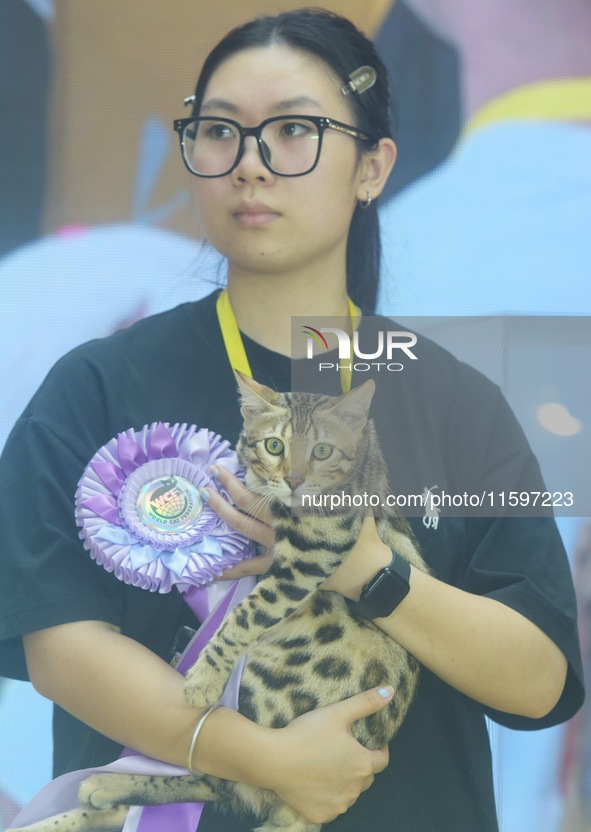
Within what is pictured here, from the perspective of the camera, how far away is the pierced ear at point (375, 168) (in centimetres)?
130

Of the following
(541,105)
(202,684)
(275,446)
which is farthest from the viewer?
(541,105)

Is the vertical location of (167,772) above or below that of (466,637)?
below

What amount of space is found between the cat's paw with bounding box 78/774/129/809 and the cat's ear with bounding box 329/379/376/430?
531 millimetres

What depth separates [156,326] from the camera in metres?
1.29

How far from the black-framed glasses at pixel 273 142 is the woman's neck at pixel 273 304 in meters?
0.16

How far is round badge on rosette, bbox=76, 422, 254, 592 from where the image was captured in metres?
1.11

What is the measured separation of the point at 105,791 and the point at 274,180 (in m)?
0.83

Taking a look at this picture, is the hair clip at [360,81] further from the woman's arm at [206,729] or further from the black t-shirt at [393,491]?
the woman's arm at [206,729]

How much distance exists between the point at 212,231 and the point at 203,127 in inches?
5.7

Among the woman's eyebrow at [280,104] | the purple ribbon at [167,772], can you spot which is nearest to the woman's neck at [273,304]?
the woman's eyebrow at [280,104]

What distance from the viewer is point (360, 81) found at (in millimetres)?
1255

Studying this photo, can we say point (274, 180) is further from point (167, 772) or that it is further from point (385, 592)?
point (167, 772)

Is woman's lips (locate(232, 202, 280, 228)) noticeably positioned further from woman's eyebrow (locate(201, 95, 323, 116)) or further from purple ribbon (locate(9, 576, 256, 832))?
purple ribbon (locate(9, 576, 256, 832))

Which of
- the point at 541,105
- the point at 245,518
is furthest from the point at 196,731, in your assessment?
the point at 541,105
